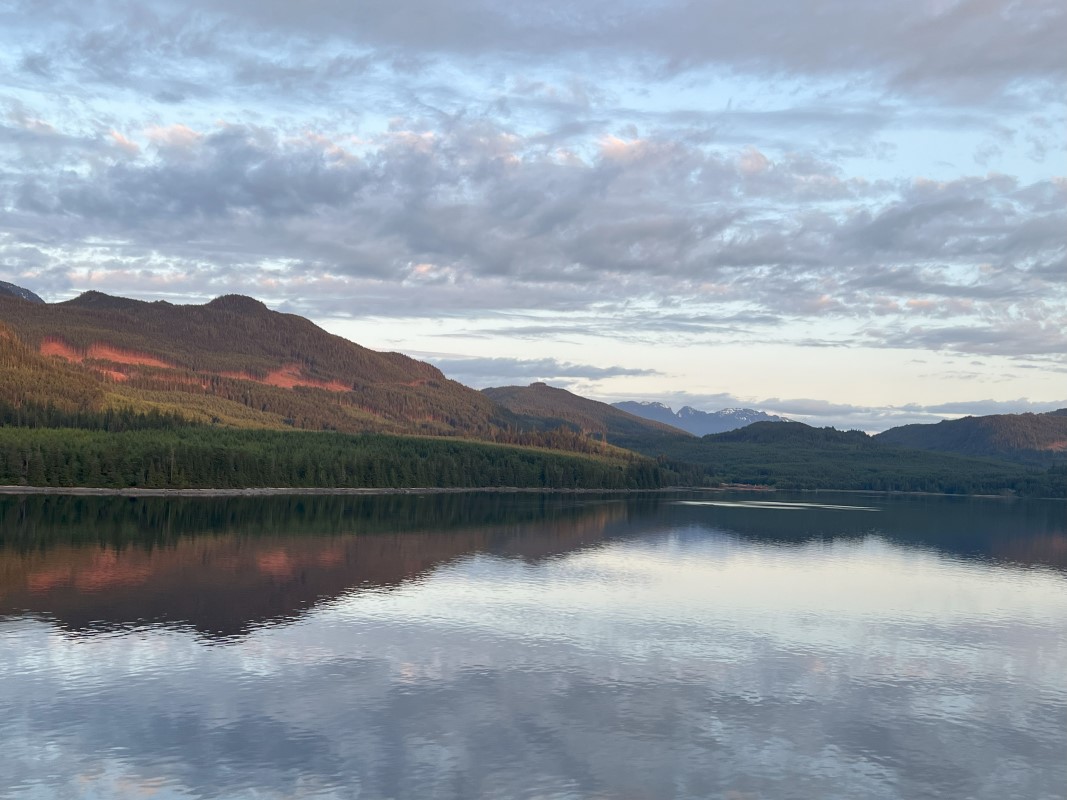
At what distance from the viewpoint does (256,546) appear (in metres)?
120

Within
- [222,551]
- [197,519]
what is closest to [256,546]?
[222,551]

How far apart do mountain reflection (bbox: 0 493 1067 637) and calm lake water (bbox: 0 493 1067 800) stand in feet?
2.16

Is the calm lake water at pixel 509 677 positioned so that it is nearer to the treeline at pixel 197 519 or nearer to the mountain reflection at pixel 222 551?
the mountain reflection at pixel 222 551

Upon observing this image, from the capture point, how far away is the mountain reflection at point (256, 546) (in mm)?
77375

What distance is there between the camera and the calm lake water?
41.7 m

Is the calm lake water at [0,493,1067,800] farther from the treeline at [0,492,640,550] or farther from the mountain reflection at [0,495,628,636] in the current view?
the treeline at [0,492,640,550]

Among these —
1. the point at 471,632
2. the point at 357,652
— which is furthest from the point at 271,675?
the point at 471,632

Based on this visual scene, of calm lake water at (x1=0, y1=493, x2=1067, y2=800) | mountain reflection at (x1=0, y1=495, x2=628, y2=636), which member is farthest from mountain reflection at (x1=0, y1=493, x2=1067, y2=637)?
calm lake water at (x1=0, y1=493, x2=1067, y2=800)

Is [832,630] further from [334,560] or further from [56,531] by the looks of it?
[56,531]

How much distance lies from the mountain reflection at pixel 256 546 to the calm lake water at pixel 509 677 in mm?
658

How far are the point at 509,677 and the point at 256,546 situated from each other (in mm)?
Result: 69756

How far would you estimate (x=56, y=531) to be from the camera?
125125 millimetres

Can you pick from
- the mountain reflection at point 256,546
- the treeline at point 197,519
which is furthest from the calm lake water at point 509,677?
the treeline at point 197,519

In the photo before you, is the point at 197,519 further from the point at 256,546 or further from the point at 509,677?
the point at 509,677
